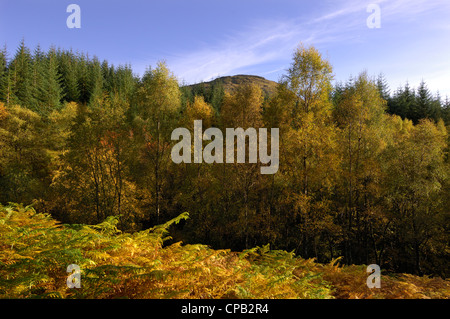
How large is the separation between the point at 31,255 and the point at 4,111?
5565cm

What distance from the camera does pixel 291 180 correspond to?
1755 centimetres

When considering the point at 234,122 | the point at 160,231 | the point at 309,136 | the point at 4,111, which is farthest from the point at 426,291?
the point at 4,111

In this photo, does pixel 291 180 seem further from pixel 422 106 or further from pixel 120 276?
pixel 422 106

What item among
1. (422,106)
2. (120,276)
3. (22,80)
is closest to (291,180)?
(120,276)

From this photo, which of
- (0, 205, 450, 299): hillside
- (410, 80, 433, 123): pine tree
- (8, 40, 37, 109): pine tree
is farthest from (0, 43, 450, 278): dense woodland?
(410, 80, 433, 123): pine tree

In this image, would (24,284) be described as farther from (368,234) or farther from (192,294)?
(368,234)

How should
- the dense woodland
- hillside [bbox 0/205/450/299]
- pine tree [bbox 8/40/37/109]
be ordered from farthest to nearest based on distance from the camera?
pine tree [bbox 8/40/37/109] < the dense woodland < hillside [bbox 0/205/450/299]

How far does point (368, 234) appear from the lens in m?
21.0

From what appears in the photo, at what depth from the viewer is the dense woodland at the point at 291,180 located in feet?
54.8

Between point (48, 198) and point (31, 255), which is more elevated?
point (31, 255)

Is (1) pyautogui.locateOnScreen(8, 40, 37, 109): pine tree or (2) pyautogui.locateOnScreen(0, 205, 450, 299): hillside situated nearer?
(2) pyautogui.locateOnScreen(0, 205, 450, 299): hillside

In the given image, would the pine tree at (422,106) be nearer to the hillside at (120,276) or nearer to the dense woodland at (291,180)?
the dense woodland at (291,180)

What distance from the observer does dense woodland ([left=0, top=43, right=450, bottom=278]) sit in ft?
54.8

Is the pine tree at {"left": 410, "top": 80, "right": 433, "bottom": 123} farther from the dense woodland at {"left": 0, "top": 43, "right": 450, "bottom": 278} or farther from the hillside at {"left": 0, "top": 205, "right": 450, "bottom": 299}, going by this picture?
the hillside at {"left": 0, "top": 205, "right": 450, "bottom": 299}
